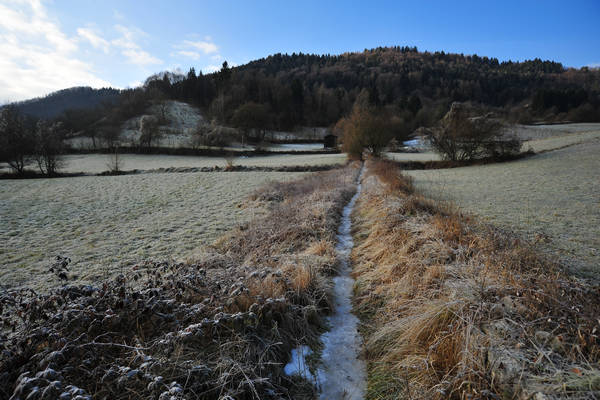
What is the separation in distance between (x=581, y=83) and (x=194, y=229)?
166569 millimetres

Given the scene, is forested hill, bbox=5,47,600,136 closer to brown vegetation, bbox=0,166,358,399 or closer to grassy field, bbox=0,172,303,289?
grassy field, bbox=0,172,303,289

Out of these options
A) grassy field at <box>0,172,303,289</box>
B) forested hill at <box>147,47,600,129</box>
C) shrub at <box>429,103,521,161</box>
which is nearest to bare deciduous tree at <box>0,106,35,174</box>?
grassy field at <box>0,172,303,289</box>

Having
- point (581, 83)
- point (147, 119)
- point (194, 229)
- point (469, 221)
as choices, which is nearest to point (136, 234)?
point (194, 229)

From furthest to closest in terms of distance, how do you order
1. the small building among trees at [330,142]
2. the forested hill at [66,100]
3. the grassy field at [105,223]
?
1. the forested hill at [66,100]
2. the small building among trees at [330,142]
3. the grassy field at [105,223]

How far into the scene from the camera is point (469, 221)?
21.6ft

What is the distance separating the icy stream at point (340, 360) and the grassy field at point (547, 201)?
4755 millimetres

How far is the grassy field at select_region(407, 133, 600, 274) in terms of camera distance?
6.79 meters

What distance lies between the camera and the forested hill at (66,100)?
94375 millimetres

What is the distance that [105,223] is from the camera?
479 inches

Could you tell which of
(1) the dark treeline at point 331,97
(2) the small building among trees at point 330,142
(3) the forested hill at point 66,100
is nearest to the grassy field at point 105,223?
(1) the dark treeline at point 331,97

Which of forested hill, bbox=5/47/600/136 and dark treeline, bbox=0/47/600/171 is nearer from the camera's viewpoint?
dark treeline, bbox=0/47/600/171

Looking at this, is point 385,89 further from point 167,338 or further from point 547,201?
point 167,338

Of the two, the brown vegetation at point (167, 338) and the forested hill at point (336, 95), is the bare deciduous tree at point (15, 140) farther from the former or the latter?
the brown vegetation at point (167, 338)

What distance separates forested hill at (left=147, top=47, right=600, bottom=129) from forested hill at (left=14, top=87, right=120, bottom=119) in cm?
2948
